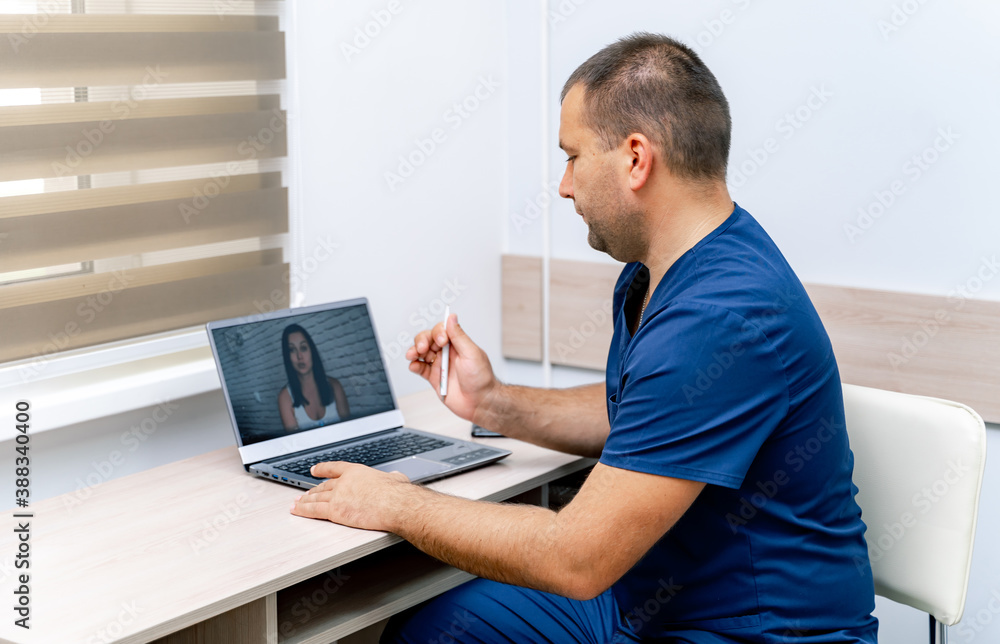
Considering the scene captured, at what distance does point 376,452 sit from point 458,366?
0.69 ft

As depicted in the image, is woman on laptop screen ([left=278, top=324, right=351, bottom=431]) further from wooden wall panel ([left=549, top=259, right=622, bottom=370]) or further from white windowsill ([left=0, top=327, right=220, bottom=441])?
wooden wall panel ([left=549, top=259, right=622, bottom=370])

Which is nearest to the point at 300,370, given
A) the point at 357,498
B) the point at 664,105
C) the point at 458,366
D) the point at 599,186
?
the point at 458,366

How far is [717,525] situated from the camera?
1.26m

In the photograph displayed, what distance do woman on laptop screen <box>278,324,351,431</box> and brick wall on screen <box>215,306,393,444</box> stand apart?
Answer: 0.04ft

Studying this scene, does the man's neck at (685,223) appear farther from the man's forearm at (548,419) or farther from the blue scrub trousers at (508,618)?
the blue scrub trousers at (508,618)

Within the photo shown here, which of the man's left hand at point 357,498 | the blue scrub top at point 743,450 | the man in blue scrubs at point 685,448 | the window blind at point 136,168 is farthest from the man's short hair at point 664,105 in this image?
the window blind at point 136,168

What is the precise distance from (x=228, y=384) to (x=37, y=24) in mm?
655

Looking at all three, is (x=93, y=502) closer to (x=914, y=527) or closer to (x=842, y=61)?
(x=914, y=527)

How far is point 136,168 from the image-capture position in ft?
5.55

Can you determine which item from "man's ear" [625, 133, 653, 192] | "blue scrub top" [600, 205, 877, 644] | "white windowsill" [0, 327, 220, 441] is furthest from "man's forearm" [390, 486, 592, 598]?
"white windowsill" [0, 327, 220, 441]

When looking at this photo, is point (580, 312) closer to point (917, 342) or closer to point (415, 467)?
point (917, 342)

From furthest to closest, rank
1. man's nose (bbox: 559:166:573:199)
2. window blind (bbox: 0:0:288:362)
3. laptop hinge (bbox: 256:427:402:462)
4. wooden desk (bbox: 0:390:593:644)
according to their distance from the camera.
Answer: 1. laptop hinge (bbox: 256:427:402:462)
2. window blind (bbox: 0:0:288:362)
3. man's nose (bbox: 559:166:573:199)
4. wooden desk (bbox: 0:390:593:644)

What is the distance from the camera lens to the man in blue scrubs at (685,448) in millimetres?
1175

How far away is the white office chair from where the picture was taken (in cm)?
134
